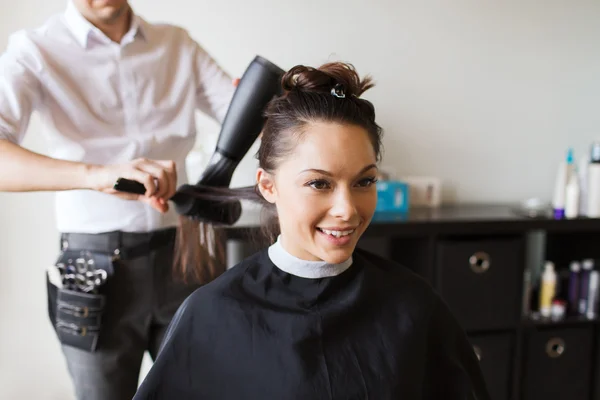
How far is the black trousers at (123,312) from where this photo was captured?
1397mm

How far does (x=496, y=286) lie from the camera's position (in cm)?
228

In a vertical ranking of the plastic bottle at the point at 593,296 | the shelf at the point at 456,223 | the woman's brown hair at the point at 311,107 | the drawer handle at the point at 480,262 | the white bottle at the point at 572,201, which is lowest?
the plastic bottle at the point at 593,296

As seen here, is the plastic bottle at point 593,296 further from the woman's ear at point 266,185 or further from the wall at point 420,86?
the woman's ear at point 266,185

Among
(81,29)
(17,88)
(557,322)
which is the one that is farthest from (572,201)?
(17,88)

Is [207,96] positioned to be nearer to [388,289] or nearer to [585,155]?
[388,289]

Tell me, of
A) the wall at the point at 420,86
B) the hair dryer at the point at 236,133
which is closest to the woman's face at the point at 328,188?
the hair dryer at the point at 236,133

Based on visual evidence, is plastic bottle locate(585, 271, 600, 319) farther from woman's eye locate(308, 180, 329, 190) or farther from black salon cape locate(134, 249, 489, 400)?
woman's eye locate(308, 180, 329, 190)

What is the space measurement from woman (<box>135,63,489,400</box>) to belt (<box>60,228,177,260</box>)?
0.29 m

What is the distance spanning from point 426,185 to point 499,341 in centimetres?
72

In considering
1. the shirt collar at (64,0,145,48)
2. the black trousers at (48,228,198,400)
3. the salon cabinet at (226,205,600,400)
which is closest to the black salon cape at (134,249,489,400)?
the black trousers at (48,228,198,400)

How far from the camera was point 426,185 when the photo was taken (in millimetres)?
2533

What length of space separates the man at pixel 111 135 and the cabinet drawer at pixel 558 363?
166 centimetres

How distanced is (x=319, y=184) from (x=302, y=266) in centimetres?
20

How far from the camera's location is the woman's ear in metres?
1.21
